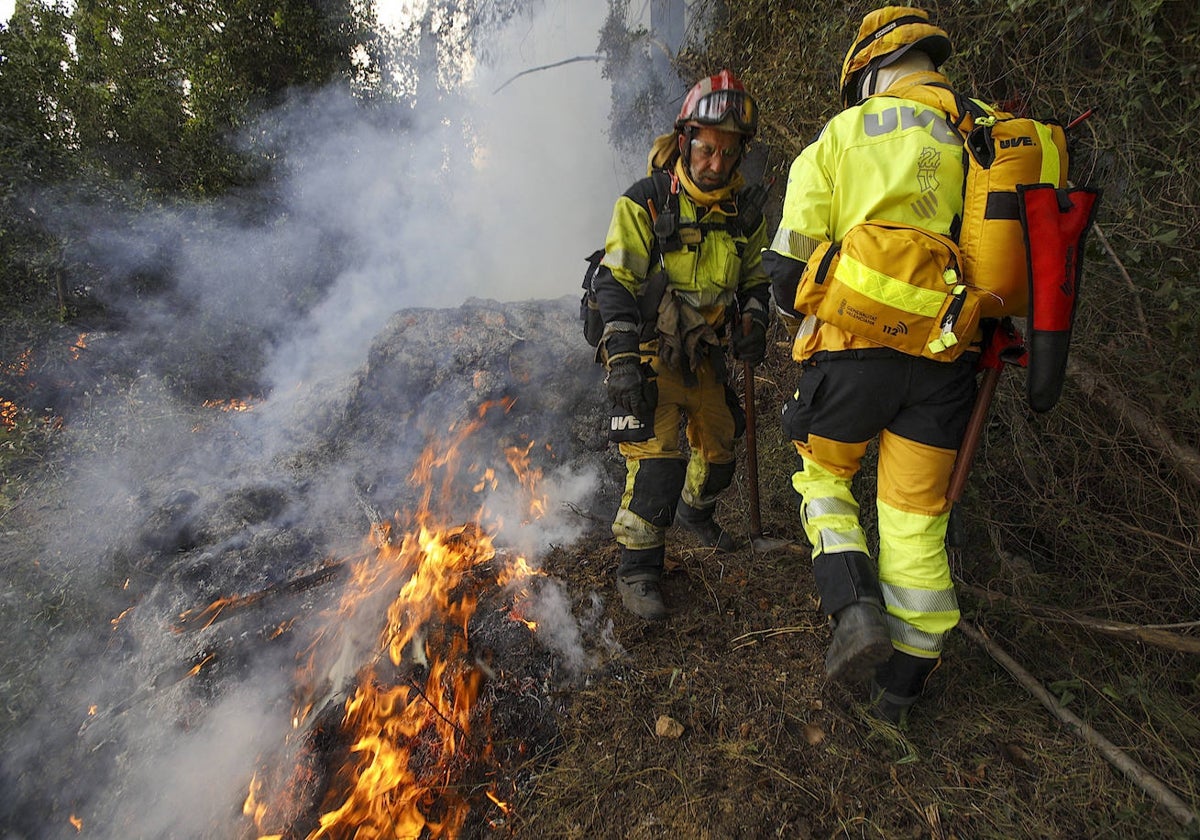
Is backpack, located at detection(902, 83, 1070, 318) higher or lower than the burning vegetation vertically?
higher

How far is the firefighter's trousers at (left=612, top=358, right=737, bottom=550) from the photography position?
2.94m

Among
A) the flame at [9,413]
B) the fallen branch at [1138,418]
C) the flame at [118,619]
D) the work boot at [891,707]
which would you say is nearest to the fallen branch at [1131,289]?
the fallen branch at [1138,418]

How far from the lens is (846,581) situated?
212 centimetres

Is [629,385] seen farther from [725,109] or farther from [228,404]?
[228,404]

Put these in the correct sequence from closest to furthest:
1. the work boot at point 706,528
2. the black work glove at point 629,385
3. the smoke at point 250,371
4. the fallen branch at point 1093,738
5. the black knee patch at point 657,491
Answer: the fallen branch at point 1093,738 → the smoke at point 250,371 → the black work glove at point 629,385 → the black knee patch at point 657,491 → the work boot at point 706,528

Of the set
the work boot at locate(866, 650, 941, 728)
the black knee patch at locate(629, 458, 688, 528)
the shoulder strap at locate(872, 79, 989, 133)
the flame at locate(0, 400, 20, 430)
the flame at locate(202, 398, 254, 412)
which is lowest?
the flame at locate(202, 398, 254, 412)

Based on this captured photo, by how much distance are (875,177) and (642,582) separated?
6.77 feet

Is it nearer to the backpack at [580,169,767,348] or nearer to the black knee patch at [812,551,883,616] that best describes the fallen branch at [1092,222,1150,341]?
the backpack at [580,169,767,348]

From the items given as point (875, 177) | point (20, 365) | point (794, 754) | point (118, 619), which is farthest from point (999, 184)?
point (20, 365)

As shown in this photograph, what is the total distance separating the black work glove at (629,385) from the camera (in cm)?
280

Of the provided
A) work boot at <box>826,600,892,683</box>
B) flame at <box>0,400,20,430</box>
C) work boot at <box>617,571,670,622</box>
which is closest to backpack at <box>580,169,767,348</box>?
work boot at <box>617,571,670,622</box>

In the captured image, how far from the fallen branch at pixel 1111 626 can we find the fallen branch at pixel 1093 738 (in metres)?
0.21

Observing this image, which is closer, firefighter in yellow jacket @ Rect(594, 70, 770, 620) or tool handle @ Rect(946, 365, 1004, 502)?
tool handle @ Rect(946, 365, 1004, 502)

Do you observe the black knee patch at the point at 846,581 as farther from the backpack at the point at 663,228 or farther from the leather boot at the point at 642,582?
the backpack at the point at 663,228
